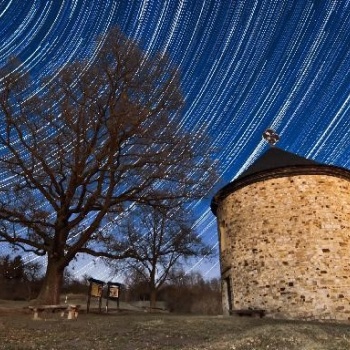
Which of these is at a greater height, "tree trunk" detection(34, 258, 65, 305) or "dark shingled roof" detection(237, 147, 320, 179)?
"dark shingled roof" detection(237, 147, 320, 179)

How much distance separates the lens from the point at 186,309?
51875 millimetres

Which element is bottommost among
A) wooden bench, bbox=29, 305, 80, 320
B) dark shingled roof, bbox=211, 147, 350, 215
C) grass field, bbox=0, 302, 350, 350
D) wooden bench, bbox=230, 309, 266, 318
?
grass field, bbox=0, 302, 350, 350

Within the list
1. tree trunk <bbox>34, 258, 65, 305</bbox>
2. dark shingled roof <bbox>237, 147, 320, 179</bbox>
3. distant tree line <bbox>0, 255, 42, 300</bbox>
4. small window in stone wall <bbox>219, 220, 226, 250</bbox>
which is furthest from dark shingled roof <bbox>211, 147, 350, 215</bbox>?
distant tree line <bbox>0, 255, 42, 300</bbox>

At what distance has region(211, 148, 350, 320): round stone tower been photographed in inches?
698

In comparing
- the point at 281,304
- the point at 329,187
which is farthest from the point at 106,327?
the point at 329,187

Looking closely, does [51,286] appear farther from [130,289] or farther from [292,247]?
[130,289]

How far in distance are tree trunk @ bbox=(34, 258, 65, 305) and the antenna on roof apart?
15.5m

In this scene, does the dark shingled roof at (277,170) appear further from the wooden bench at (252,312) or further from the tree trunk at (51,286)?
the tree trunk at (51,286)

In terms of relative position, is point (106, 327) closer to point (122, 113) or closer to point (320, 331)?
point (320, 331)

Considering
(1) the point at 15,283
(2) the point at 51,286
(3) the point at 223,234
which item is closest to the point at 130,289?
(1) the point at 15,283

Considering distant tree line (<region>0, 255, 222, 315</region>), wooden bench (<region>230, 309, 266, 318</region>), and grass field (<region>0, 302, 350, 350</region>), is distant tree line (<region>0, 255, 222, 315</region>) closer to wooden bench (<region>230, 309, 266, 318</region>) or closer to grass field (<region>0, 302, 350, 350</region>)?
wooden bench (<region>230, 309, 266, 318</region>)

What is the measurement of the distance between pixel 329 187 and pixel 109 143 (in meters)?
11.6

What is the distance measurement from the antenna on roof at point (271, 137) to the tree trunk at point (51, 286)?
15491mm

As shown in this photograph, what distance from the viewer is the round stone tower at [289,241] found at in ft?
58.2
